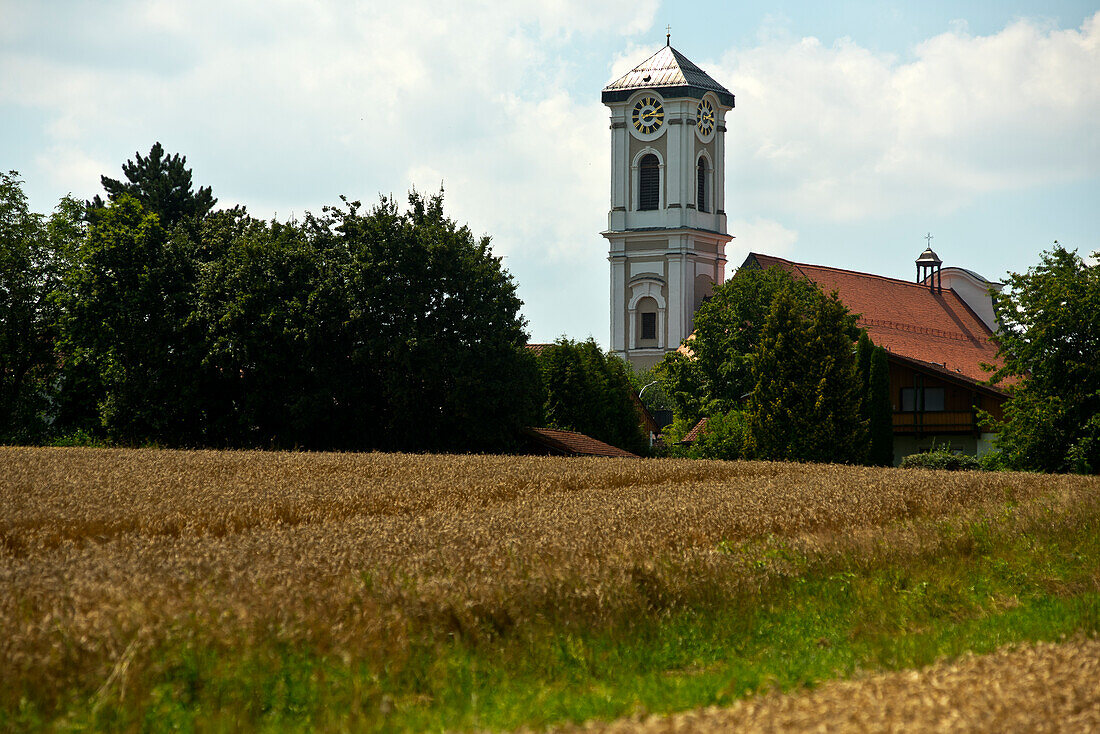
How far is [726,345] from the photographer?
186 ft

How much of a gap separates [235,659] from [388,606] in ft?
4.81

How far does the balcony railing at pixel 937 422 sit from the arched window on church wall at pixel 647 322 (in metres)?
35.9

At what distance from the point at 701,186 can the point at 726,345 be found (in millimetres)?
33245

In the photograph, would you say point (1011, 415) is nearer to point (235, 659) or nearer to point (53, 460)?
point (53, 460)

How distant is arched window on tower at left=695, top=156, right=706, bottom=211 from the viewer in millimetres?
86500

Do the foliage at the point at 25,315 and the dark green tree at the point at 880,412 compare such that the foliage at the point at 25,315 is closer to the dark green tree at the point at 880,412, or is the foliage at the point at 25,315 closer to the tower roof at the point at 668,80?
the dark green tree at the point at 880,412

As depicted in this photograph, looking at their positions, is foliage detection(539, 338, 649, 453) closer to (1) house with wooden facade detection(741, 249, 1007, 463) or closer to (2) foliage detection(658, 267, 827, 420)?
(2) foliage detection(658, 267, 827, 420)

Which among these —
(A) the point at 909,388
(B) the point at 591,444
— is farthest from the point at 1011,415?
(B) the point at 591,444

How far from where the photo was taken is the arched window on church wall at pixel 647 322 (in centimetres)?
8706

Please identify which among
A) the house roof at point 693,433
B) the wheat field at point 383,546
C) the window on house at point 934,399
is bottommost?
the wheat field at point 383,546

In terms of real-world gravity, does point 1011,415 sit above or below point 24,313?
below

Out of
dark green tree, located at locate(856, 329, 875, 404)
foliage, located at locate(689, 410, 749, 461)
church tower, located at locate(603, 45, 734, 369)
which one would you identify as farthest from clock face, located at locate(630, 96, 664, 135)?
dark green tree, located at locate(856, 329, 875, 404)

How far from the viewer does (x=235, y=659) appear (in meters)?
7.47

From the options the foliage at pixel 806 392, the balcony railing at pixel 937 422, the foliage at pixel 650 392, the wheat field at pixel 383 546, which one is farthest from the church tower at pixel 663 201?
the wheat field at pixel 383 546
